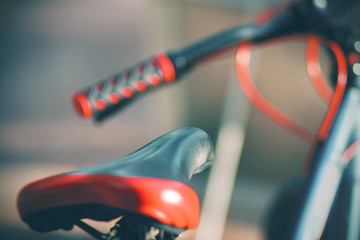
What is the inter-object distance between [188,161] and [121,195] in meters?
0.07

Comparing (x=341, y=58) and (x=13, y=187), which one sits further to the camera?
(x=13, y=187)

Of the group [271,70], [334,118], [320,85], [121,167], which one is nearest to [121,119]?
[271,70]

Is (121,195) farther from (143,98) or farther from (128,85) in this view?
(143,98)

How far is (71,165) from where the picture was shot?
1781mm

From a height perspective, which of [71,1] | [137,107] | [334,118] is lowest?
[334,118]

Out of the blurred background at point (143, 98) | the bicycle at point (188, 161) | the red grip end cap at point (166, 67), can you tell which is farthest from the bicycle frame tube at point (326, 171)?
the blurred background at point (143, 98)

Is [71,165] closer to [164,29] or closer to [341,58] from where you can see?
[164,29]

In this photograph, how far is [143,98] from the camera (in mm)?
2326

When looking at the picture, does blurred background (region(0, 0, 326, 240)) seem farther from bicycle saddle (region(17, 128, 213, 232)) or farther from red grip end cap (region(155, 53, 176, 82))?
bicycle saddle (region(17, 128, 213, 232))

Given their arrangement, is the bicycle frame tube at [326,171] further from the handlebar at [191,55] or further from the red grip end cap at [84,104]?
the red grip end cap at [84,104]

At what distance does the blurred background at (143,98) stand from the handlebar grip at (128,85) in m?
1.41

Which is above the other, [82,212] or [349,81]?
[349,81]

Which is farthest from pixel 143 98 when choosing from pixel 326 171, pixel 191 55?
pixel 326 171

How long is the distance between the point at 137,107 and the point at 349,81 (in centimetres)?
185
